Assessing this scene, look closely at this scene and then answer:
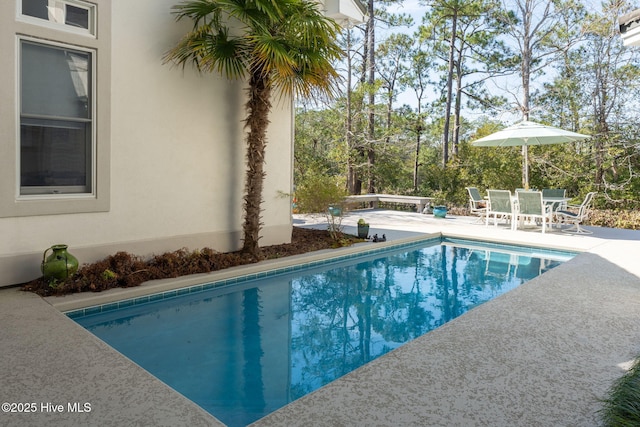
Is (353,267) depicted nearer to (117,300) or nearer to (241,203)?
(241,203)

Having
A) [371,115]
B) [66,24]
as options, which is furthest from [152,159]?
[371,115]

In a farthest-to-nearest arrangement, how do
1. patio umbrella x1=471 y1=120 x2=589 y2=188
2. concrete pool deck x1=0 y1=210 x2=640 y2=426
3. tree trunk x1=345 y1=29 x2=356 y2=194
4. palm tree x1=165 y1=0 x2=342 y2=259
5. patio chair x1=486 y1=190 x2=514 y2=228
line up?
tree trunk x1=345 y1=29 x2=356 y2=194
patio chair x1=486 y1=190 x2=514 y2=228
patio umbrella x1=471 y1=120 x2=589 y2=188
palm tree x1=165 y1=0 x2=342 y2=259
concrete pool deck x1=0 y1=210 x2=640 y2=426

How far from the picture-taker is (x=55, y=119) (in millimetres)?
5754

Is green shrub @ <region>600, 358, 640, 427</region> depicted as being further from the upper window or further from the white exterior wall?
the upper window

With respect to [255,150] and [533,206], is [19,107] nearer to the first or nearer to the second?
[255,150]

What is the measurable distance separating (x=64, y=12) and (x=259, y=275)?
14.3 ft

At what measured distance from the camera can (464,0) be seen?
20125mm

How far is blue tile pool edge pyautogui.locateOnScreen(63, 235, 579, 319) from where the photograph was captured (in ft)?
17.2

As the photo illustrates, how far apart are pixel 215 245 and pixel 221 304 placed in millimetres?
1999

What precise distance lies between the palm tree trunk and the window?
92.2 inches

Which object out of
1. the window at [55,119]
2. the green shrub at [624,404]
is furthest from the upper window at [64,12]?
the green shrub at [624,404]

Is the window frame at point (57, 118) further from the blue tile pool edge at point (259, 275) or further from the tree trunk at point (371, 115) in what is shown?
the tree trunk at point (371, 115)

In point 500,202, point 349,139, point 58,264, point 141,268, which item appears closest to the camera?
point 58,264

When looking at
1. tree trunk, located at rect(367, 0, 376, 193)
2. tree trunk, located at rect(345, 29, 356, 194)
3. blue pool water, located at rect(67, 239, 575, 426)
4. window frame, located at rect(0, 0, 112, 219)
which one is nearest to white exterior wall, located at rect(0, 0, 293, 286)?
window frame, located at rect(0, 0, 112, 219)
